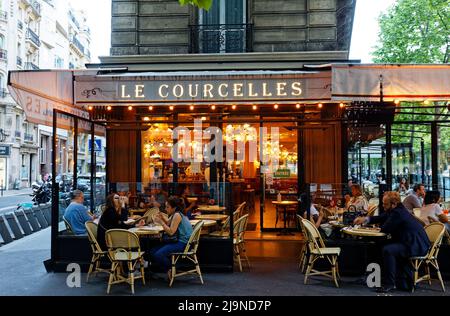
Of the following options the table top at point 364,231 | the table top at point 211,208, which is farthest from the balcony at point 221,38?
the table top at point 364,231

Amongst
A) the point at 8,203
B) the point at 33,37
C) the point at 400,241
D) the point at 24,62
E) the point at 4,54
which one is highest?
the point at 33,37

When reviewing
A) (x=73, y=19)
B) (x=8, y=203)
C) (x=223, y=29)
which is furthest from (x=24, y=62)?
(x=223, y=29)

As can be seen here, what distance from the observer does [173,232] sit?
7.02 m

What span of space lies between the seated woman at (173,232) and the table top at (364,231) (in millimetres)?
2610

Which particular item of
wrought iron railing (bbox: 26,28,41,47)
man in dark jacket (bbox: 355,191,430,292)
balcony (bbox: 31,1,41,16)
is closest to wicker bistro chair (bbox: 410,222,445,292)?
man in dark jacket (bbox: 355,191,430,292)

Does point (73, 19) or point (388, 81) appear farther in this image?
point (73, 19)

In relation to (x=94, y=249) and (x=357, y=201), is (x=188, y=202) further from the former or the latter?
(x=357, y=201)

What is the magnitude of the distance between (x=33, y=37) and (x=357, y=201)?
46339 mm

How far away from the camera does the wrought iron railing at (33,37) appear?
45438mm

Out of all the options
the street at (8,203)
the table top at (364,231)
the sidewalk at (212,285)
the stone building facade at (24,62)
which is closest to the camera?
the sidewalk at (212,285)

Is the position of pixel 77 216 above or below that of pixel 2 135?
below

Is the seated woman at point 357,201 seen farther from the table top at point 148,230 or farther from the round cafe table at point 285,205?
the table top at point 148,230

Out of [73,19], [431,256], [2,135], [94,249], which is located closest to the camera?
[431,256]

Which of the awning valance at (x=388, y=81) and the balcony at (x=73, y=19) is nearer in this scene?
the awning valance at (x=388, y=81)
